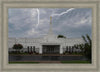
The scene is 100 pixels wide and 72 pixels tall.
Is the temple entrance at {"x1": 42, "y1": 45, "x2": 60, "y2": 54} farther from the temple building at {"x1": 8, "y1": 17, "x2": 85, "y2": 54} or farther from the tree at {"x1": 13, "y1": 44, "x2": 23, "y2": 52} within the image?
the tree at {"x1": 13, "y1": 44, "x2": 23, "y2": 52}

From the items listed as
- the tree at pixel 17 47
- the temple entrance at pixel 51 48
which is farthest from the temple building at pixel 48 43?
the tree at pixel 17 47

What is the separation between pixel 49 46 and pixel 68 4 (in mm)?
20208

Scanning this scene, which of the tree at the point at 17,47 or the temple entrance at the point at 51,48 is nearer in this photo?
the temple entrance at the point at 51,48

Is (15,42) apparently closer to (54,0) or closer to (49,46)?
(49,46)

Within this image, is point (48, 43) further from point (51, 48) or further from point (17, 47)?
point (17, 47)

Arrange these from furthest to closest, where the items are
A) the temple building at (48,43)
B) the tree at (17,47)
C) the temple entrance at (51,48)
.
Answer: the tree at (17,47), the temple entrance at (51,48), the temple building at (48,43)

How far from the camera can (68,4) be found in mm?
8516

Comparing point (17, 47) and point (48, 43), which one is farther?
point (17, 47)

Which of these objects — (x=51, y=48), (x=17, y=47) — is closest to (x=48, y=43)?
(x=51, y=48)

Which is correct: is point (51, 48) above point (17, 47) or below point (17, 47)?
below

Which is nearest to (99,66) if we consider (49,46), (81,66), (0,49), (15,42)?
(81,66)

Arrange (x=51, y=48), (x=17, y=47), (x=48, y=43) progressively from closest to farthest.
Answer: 1. (x=48, y=43)
2. (x=51, y=48)
3. (x=17, y=47)

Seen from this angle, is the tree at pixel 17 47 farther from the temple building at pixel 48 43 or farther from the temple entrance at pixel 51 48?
the temple entrance at pixel 51 48

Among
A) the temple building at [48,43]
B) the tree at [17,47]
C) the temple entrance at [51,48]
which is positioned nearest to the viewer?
the temple building at [48,43]
